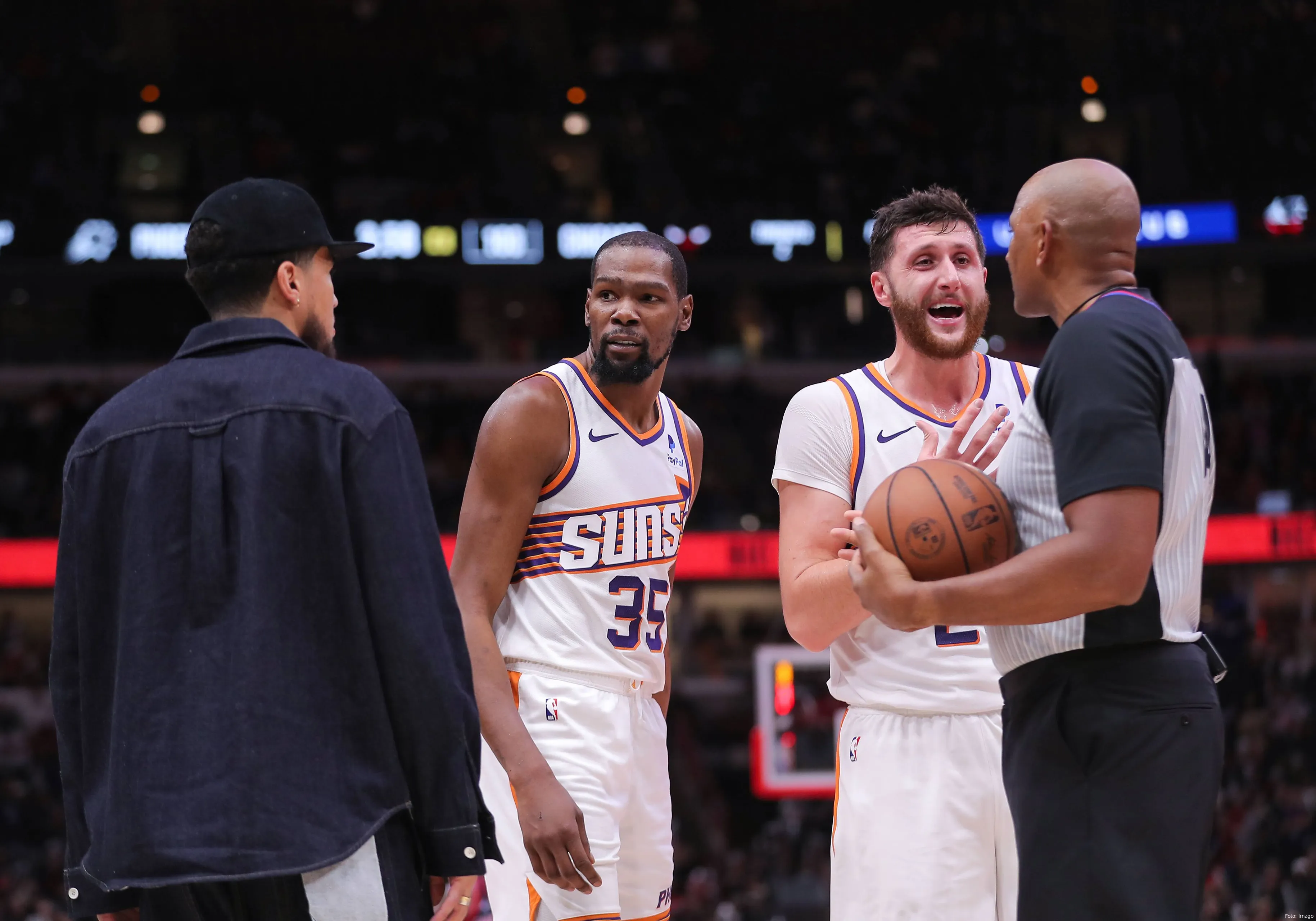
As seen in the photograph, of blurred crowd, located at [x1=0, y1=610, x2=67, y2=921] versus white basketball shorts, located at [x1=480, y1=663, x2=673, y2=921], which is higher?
white basketball shorts, located at [x1=480, y1=663, x2=673, y2=921]

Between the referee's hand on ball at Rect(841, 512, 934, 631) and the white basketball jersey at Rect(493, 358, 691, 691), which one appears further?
the white basketball jersey at Rect(493, 358, 691, 691)

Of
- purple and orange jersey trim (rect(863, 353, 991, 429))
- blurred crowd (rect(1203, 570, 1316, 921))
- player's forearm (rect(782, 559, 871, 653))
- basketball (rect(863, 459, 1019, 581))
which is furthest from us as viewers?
blurred crowd (rect(1203, 570, 1316, 921))

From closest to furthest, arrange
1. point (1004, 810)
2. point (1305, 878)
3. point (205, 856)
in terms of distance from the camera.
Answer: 1. point (205, 856)
2. point (1004, 810)
3. point (1305, 878)

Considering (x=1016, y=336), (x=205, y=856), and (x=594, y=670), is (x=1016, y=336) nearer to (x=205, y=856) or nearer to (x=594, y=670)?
(x=594, y=670)

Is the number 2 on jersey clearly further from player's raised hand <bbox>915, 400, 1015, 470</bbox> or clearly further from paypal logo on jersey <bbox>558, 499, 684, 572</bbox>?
player's raised hand <bbox>915, 400, 1015, 470</bbox>

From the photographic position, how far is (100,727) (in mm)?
2631

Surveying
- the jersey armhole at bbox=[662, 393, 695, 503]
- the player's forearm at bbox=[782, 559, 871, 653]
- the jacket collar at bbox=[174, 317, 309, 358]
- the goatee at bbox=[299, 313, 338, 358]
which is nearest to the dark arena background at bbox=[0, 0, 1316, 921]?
the jersey armhole at bbox=[662, 393, 695, 503]

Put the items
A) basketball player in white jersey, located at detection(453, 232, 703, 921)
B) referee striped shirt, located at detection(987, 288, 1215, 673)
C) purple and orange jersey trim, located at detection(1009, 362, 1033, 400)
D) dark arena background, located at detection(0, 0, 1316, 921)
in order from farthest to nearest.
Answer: dark arena background, located at detection(0, 0, 1316, 921), purple and orange jersey trim, located at detection(1009, 362, 1033, 400), basketball player in white jersey, located at detection(453, 232, 703, 921), referee striped shirt, located at detection(987, 288, 1215, 673)

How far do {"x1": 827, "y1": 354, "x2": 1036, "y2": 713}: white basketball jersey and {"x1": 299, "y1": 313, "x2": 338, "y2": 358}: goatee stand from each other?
1477 millimetres

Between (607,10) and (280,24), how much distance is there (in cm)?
516

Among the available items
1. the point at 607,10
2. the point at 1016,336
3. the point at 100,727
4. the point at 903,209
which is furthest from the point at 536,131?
the point at 100,727

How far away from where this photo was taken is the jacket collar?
2.66 metres

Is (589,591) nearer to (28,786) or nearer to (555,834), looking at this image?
(555,834)

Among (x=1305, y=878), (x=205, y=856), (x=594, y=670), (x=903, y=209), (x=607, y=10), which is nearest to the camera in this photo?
(x=205, y=856)
